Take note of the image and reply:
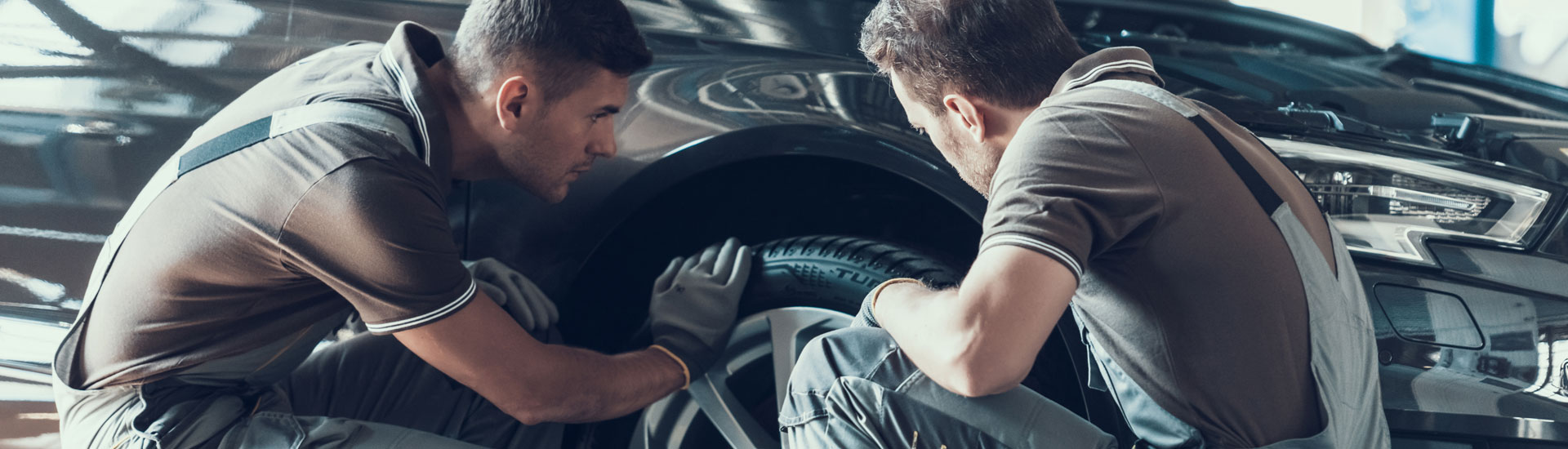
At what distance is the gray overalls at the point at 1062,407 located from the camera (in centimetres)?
107

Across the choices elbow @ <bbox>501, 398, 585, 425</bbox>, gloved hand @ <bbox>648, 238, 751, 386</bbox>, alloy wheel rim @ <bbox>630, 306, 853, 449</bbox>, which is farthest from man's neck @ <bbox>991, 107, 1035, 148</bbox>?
elbow @ <bbox>501, 398, 585, 425</bbox>

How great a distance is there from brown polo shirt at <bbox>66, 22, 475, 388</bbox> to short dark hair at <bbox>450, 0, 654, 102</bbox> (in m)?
0.09

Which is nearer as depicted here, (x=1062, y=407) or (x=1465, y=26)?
(x=1062, y=407)

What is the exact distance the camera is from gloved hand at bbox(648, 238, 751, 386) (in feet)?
5.10

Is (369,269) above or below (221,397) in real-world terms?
above

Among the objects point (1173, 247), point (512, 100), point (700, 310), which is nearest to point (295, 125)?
point (512, 100)

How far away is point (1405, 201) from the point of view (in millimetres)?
1337

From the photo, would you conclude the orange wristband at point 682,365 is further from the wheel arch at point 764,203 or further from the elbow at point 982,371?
the elbow at point 982,371

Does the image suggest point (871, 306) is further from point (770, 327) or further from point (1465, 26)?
point (1465, 26)

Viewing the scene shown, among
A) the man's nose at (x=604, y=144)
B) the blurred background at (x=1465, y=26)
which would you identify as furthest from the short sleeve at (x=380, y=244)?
the blurred background at (x=1465, y=26)

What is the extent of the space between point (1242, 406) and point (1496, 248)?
21.0 inches

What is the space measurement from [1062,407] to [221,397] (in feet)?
4.00

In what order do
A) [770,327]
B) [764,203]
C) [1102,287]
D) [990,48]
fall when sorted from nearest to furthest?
[1102,287], [990,48], [770,327], [764,203]

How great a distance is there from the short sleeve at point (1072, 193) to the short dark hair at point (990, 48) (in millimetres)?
189
